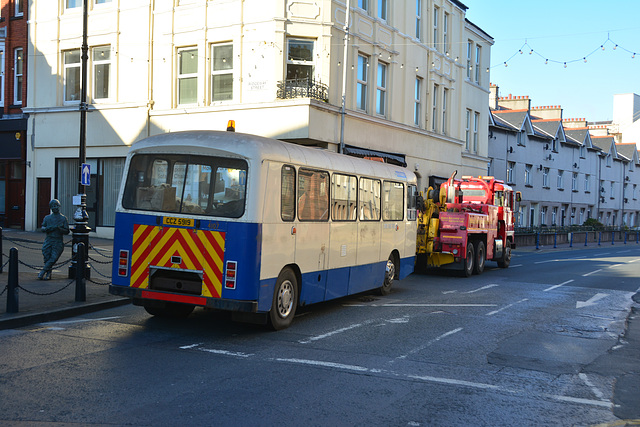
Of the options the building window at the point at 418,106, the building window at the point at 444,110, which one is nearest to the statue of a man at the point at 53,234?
the building window at the point at 418,106

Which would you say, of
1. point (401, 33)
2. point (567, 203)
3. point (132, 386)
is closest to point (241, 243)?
point (132, 386)

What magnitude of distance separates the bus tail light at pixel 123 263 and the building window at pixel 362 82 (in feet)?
55.1

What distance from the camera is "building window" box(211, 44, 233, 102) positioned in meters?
23.9

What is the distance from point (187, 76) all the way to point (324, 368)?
63.0 ft

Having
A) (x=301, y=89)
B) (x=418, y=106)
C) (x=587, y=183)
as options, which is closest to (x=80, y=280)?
(x=301, y=89)

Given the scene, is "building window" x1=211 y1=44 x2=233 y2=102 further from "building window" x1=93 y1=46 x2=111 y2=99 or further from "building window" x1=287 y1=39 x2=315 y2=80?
"building window" x1=93 y1=46 x2=111 y2=99

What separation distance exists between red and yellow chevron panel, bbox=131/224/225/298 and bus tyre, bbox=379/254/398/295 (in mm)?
5842

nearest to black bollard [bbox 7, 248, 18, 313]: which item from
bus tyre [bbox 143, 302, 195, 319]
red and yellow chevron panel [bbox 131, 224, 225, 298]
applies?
red and yellow chevron panel [bbox 131, 224, 225, 298]

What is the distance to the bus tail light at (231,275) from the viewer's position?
9.05 meters

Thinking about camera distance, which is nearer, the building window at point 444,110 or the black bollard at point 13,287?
the black bollard at point 13,287

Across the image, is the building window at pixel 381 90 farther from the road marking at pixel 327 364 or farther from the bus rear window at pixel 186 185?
the road marking at pixel 327 364

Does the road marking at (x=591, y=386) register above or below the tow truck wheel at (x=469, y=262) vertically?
below

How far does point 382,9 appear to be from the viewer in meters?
27.0

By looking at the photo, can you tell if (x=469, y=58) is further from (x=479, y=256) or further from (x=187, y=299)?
(x=187, y=299)
